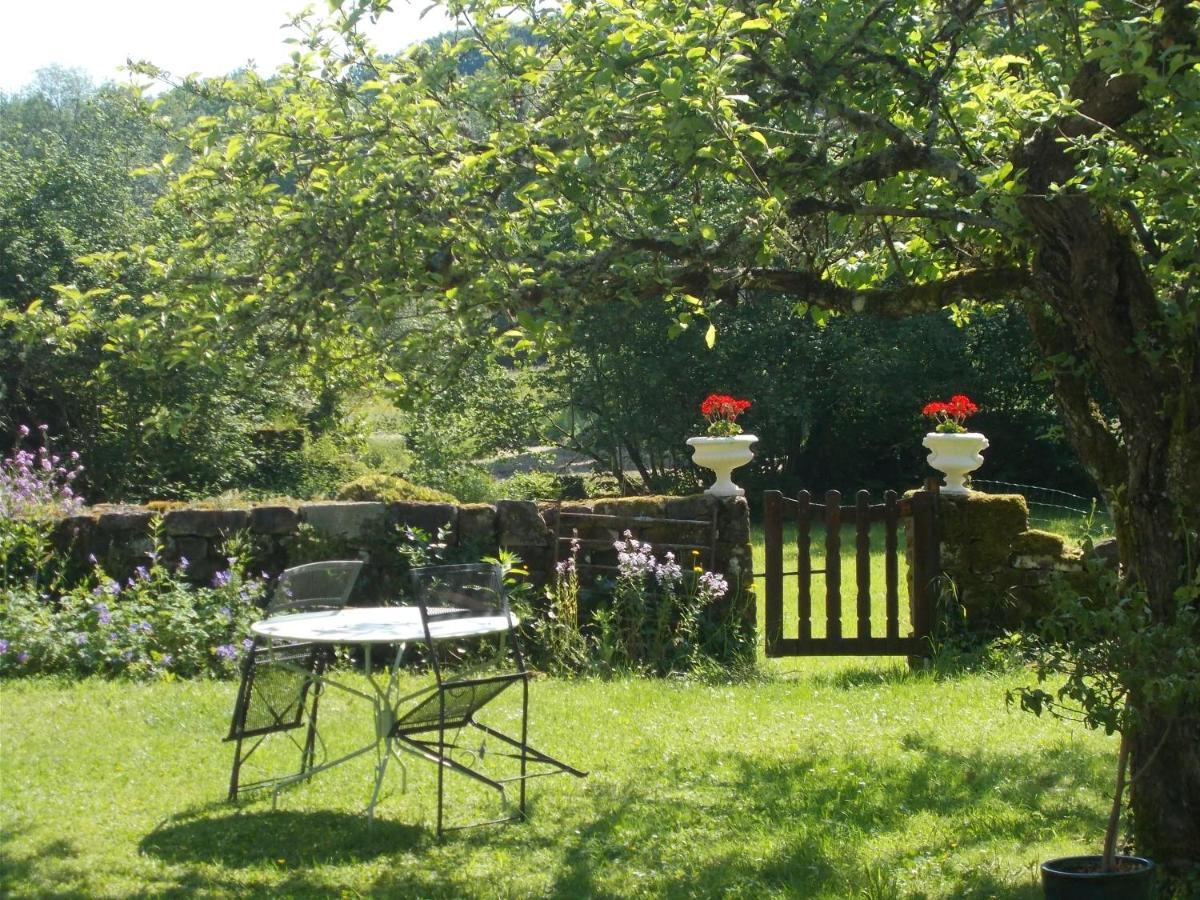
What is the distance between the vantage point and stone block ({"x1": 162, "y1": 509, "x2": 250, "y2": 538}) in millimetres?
9188

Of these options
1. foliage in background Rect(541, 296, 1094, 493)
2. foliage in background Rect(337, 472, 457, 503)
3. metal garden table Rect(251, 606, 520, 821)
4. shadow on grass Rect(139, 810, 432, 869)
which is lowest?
shadow on grass Rect(139, 810, 432, 869)

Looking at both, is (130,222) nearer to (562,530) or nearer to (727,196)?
(562,530)

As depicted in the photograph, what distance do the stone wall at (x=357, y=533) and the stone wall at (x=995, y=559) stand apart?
4.45 ft

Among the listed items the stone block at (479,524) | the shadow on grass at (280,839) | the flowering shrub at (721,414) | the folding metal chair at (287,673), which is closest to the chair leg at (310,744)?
the folding metal chair at (287,673)

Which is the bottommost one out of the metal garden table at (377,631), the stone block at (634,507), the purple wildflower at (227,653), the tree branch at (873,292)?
the purple wildflower at (227,653)

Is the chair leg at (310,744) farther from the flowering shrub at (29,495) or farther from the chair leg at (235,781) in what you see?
the flowering shrub at (29,495)

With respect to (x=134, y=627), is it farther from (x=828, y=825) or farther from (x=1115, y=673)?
(x=1115, y=673)

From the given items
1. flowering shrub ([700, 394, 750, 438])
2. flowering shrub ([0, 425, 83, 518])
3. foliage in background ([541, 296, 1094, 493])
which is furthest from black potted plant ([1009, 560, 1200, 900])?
foliage in background ([541, 296, 1094, 493])

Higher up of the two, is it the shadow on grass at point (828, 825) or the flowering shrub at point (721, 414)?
the flowering shrub at point (721, 414)

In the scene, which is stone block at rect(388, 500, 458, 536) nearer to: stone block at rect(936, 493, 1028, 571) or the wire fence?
stone block at rect(936, 493, 1028, 571)

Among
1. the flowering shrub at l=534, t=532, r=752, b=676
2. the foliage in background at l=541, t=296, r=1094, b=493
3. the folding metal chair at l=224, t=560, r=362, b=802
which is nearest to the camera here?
the folding metal chair at l=224, t=560, r=362, b=802

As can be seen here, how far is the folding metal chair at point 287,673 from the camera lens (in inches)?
229

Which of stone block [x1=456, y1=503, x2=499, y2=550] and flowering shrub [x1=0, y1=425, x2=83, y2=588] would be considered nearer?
flowering shrub [x1=0, y1=425, x2=83, y2=588]

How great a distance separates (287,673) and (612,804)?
4.96 ft
